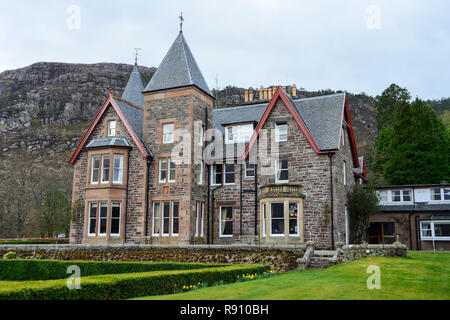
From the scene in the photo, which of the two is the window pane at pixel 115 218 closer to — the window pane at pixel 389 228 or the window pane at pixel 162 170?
the window pane at pixel 162 170

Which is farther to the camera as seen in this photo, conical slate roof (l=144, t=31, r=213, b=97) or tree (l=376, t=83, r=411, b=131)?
tree (l=376, t=83, r=411, b=131)

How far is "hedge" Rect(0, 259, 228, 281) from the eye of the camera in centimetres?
1911

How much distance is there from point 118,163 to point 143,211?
3.98 m

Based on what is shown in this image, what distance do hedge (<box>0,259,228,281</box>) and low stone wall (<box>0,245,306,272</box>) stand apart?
135 inches

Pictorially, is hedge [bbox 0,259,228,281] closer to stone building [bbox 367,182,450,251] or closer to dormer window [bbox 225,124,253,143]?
dormer window [bbox 225,124,253,143]

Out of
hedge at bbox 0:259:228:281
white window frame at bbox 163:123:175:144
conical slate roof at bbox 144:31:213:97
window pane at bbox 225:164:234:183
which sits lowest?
hedge at bbox 0:259:228:281

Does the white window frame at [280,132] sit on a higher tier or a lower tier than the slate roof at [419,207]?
higher

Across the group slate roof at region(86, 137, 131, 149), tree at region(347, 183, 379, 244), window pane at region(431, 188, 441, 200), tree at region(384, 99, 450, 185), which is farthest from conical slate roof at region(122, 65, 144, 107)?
tree at region(384, 99, 450, 185)

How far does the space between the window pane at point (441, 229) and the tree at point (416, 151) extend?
14942 millimetres

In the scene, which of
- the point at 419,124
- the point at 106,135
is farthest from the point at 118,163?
the point at 419,124

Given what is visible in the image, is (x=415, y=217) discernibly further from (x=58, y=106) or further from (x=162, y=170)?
(x=58, y=106)

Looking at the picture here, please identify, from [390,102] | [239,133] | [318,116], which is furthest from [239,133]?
[390,102]

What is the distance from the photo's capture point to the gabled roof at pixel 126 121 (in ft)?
101

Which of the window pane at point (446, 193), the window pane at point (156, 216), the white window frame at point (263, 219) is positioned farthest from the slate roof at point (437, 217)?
the window pane at point (156, 216)
